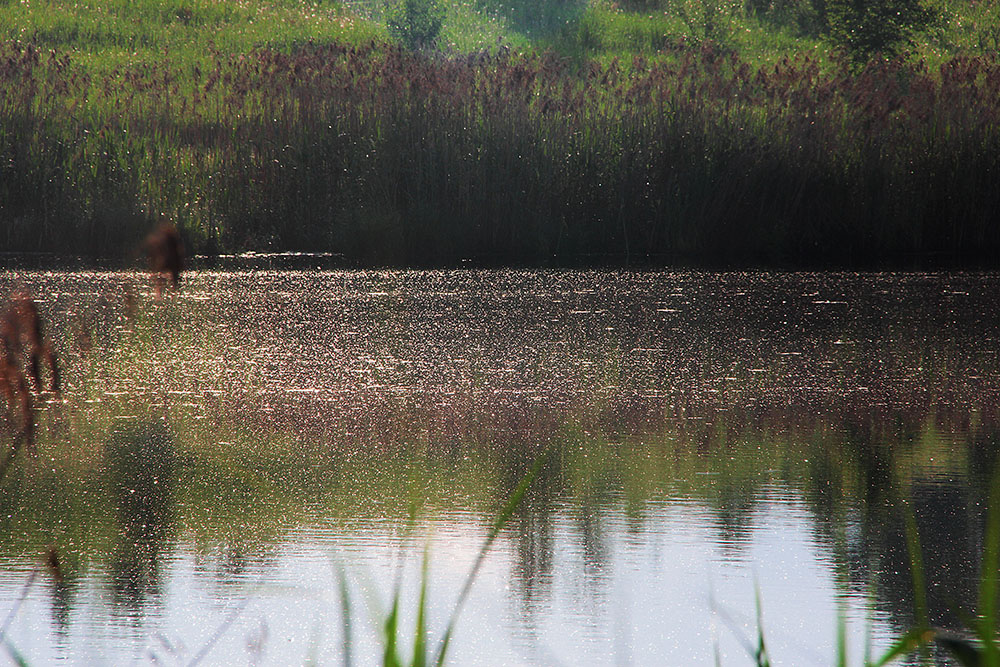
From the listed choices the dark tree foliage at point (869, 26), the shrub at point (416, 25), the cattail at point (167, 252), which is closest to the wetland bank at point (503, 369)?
the cattail at point (167, 252)

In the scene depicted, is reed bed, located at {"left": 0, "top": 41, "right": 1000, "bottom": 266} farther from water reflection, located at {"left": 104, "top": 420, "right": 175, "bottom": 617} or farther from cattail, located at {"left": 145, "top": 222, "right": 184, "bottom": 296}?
cattail, located at {"left": 145, "top": 222, "right": 184, "bottom": 296}

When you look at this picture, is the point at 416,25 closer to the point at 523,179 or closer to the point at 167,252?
the point at 523,179

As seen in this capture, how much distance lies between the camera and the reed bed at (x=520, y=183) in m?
9.16

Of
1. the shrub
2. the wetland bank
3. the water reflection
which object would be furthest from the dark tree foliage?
the water reflection

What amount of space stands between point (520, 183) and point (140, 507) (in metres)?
6.09

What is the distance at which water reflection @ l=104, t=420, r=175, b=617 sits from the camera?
9.05ft

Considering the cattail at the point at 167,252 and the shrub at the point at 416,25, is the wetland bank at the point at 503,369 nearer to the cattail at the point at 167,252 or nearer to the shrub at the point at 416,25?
the cattail at the point at 167,252

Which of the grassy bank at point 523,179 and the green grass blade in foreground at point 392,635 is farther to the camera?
the grassy bank at point 523,179

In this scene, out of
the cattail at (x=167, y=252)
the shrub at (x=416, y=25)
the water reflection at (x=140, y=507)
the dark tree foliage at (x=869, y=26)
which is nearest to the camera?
the cattail at (x=167, y=252)

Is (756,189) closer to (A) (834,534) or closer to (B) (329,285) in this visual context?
(B) (329,285)

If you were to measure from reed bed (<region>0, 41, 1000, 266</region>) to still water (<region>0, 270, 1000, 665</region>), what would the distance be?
2065mm

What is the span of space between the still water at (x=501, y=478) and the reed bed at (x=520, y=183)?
207 cm

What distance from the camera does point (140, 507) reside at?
344cm

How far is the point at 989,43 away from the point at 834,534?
25518mm
